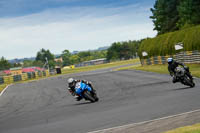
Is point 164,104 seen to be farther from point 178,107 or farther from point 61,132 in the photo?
point 61,132

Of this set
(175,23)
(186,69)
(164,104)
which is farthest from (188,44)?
(175,23)

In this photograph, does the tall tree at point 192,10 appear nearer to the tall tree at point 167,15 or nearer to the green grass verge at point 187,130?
the tall tree at point 167,15

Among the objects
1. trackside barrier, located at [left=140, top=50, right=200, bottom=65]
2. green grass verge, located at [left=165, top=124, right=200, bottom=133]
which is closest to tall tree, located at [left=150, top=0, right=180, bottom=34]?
trackside barrier, located at [left=140, top=50, right=200, bottom=65]

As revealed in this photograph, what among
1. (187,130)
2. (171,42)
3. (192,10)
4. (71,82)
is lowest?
(187,130)

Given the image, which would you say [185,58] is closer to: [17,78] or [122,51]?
[17,78]

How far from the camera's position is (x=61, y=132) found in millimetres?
9500

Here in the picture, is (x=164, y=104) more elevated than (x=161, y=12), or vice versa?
(x=161, y=12)

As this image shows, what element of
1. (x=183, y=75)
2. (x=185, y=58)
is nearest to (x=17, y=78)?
(x=185, y=58)

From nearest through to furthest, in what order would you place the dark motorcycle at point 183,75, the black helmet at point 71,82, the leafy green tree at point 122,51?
the black helmet at point 71,82 < the dark motorcycle at point 183,75 < the leafy green tree at point 122,51

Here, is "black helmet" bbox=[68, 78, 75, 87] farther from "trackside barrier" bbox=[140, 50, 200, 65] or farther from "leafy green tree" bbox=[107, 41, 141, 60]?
"leafy green tree" bbox=[107, 41, 141, 60]

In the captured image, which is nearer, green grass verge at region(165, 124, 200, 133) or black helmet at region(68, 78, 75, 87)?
green grass verge at region(165, 124, 200, 133)

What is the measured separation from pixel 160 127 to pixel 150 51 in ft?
130

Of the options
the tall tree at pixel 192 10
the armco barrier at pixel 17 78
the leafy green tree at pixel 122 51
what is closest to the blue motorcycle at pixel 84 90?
the tall tree at pixel 192 10

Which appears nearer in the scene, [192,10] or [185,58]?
[185,58]
